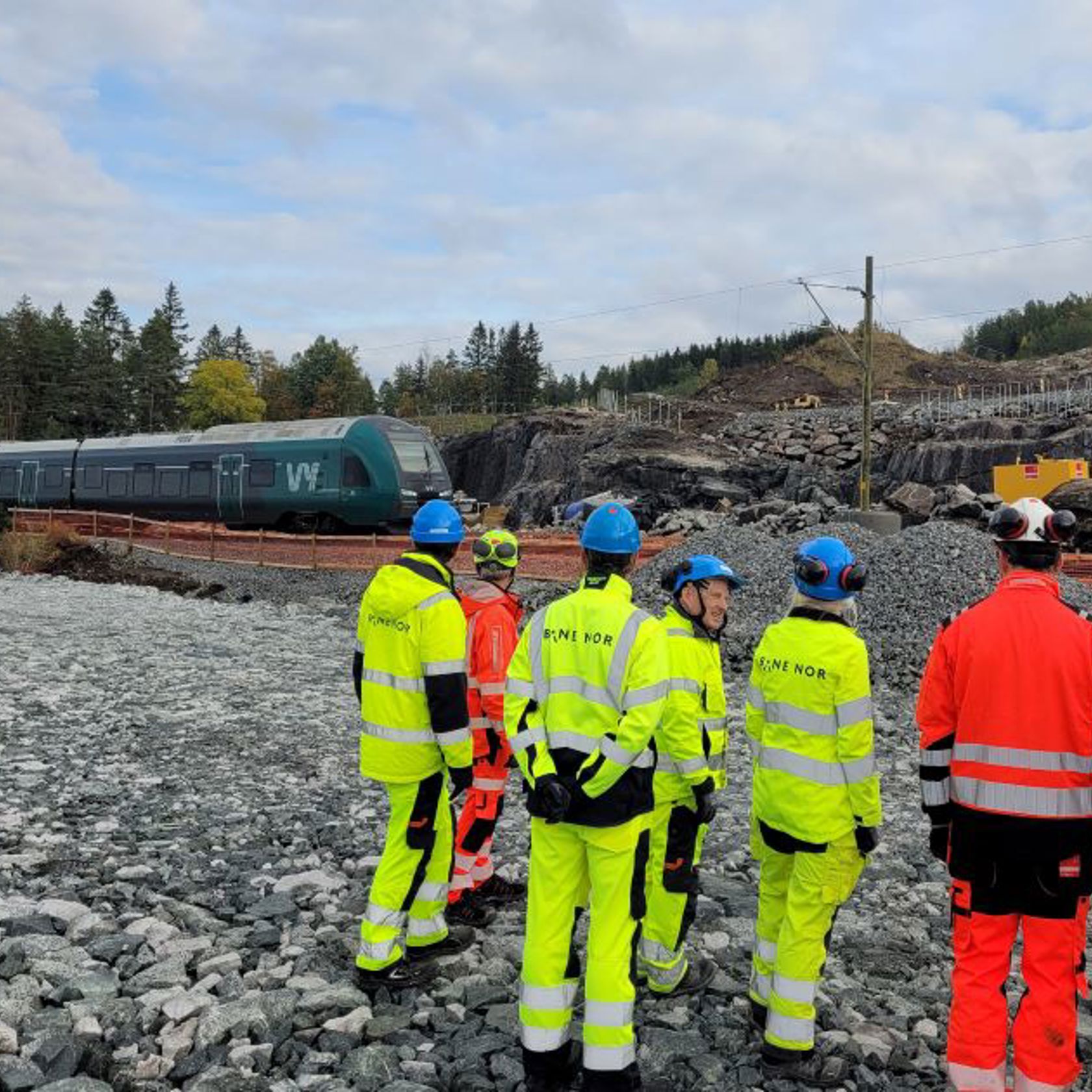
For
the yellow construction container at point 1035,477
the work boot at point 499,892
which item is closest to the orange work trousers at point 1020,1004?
the work boot at point 499,892

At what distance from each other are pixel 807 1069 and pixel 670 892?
0.92m

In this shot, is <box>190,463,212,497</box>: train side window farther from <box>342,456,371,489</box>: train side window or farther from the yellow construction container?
the yellow construction container

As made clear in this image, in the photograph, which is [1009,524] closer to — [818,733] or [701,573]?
[818,733]

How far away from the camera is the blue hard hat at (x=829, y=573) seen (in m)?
3.73

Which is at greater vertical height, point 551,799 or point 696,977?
point 551,799

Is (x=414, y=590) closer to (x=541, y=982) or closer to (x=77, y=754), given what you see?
(x=541, y=982)

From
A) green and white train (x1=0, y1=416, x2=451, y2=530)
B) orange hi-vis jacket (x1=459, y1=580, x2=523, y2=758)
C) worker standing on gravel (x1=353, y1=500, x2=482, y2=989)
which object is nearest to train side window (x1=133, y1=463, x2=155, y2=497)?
green and white train (x1=0, y1=416, x2=451, y2=530)

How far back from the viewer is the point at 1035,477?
81.3 ft

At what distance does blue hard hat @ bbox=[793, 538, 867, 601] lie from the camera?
12.2ft

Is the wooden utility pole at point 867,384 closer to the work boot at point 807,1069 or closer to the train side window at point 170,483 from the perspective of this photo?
the train side window at point 170,483

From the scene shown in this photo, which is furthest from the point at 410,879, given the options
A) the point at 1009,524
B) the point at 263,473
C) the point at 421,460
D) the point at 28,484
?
the point at 28,484

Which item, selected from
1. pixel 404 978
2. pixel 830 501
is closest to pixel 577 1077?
pixel 404 978

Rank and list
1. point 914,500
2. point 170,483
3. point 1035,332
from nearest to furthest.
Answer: point 914,500, point 170,483, point 1035,332

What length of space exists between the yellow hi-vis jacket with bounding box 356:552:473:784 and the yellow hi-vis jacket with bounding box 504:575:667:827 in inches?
23.9
